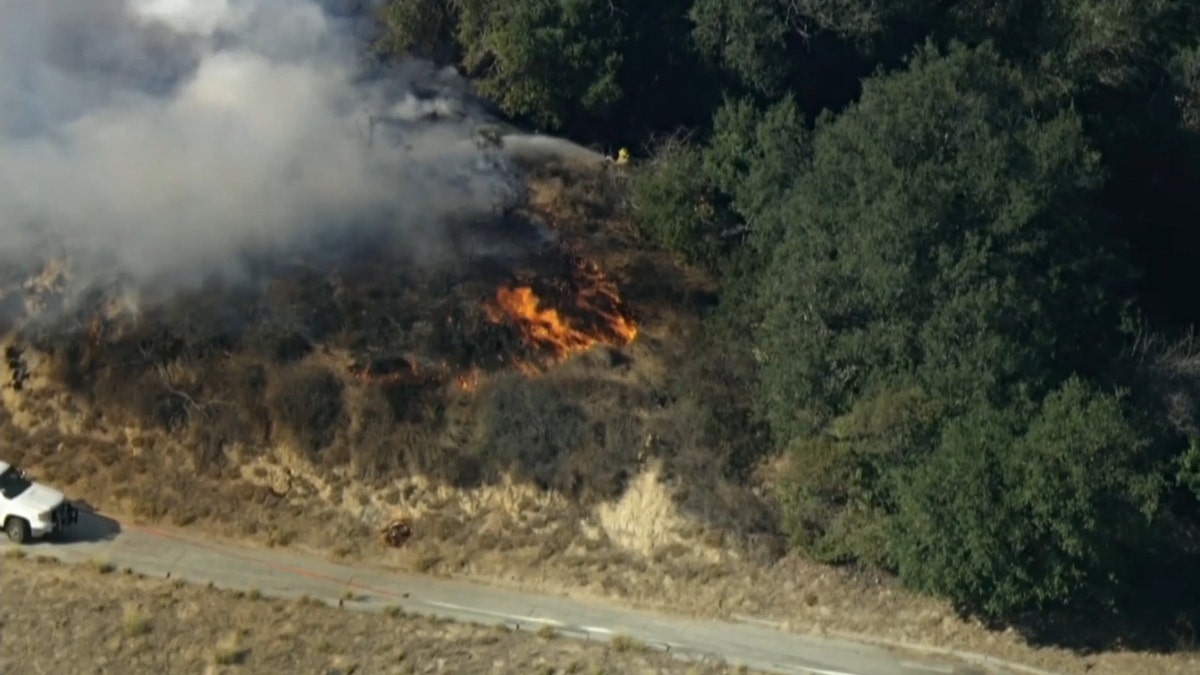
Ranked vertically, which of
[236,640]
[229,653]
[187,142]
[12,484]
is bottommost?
[229,653]

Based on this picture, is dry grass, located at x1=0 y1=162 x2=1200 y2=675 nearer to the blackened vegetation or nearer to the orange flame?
the blackened vegetation

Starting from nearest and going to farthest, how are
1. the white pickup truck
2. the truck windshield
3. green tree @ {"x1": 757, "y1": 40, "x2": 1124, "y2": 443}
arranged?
1. green tree @ {"x1": 757, "y1": 40, "x2": 1124, "y2": 443}
2. the white pickup truck
3. the truck windshield

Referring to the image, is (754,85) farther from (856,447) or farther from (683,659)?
(683,659)

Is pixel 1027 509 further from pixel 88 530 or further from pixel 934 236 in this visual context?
pixel 88 530

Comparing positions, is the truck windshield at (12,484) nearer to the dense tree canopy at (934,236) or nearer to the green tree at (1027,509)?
the dense tree canopy at (934,236)

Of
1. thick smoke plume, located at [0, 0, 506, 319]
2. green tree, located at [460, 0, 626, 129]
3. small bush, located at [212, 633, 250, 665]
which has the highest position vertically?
green tree, located at [460, 0, 626, 129]

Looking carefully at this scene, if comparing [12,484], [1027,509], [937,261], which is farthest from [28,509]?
[1027,509]

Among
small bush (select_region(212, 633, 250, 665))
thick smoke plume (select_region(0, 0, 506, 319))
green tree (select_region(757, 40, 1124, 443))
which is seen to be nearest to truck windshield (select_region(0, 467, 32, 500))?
thick smoke plume (select_region(0, 0, 506, 319))
